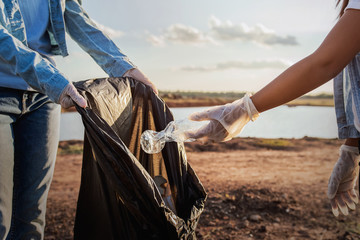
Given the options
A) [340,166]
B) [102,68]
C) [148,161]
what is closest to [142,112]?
[148,161]

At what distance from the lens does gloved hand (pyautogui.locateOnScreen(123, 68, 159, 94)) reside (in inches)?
72.9

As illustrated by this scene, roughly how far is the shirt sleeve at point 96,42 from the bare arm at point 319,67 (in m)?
0.85

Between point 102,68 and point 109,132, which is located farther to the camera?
point 102,68

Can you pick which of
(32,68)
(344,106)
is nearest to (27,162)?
(32,68)

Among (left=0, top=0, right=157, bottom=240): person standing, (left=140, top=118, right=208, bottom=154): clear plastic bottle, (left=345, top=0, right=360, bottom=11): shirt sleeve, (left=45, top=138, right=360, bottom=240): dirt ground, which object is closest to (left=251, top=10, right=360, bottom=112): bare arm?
Result: (left=345, top=0, right=360, bottom=11): shirt sleeve

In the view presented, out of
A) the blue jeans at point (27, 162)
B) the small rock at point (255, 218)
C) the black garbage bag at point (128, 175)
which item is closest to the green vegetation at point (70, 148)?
the small rock at point (255, 218)

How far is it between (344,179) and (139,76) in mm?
1487

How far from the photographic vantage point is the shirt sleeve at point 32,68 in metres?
1.37

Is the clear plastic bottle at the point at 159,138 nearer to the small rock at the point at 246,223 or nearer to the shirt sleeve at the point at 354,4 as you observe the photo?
the shirt sleeve at the point at 354,4

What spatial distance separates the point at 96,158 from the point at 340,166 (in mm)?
1564

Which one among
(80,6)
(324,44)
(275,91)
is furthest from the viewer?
(80,6)

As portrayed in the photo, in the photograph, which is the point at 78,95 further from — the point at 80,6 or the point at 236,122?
the point at 80,6

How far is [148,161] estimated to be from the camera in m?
1.72

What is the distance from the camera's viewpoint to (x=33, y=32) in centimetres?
167
